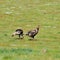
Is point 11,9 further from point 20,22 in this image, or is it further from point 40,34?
point 40,34

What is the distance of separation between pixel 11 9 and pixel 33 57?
130 ft

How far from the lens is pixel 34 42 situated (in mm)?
29891

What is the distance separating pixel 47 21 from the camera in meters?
47.5

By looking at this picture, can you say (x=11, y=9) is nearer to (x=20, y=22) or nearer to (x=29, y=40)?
(x=20, y=22)

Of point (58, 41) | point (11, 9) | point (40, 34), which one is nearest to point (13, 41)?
point (58, 41)

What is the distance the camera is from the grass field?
74.7 ft

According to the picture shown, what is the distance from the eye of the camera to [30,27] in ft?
137

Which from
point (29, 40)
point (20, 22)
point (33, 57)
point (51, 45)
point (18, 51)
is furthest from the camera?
point (20, 22)

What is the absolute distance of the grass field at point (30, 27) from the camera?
22759 millimetres

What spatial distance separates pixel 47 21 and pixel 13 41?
58.6 feet

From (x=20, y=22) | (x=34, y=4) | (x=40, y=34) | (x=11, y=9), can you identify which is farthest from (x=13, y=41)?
(x=34, y=4)

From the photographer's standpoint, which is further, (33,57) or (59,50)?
(59,50)

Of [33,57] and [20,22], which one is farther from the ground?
[33,57]

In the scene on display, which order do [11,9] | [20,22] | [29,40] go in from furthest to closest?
[11,9], [20,22], [29,40]
